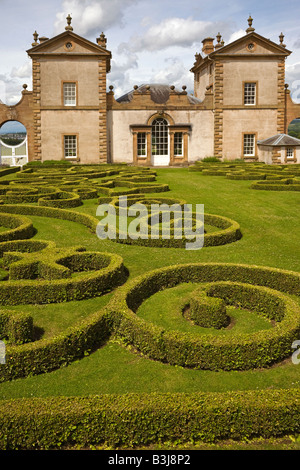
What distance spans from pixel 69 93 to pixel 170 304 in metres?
33.1

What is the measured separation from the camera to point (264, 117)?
1593 inches

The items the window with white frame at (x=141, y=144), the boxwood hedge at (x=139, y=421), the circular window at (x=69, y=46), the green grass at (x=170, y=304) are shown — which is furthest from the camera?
the window with white frame at (x=141, y=144)

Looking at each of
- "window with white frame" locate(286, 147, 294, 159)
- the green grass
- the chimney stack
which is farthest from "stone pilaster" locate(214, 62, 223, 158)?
the green grass

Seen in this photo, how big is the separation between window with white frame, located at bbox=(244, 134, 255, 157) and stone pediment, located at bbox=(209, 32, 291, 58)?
6989mm

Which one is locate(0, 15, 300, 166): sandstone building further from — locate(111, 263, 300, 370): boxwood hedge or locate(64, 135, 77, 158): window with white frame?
locate(111, 263, 300, 370): boxwood hedge

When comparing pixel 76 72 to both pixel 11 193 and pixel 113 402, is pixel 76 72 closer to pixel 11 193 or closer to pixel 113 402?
pixel 11 193

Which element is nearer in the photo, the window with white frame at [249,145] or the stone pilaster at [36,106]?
the stone pilaster at [36,106]

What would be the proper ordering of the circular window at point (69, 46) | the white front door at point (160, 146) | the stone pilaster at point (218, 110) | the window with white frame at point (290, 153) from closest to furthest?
the window with white frame at point (290, 153)
the circular window at point (69, 46)
the stone pilaster at point (218, 110)
the white front door at point (160, 146)

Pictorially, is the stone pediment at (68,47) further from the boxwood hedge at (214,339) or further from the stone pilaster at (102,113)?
the boxwood hedge at (214,339)

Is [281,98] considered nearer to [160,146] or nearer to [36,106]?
[160,146]

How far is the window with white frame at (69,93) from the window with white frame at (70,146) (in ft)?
9.36

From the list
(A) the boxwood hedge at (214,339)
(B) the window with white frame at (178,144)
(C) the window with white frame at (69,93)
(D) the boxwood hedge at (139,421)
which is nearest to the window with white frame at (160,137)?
(B) the window with white frame at (178,144)

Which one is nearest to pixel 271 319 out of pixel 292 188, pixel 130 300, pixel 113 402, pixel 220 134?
pixel 130 300

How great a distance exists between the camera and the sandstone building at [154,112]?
1487 inches
